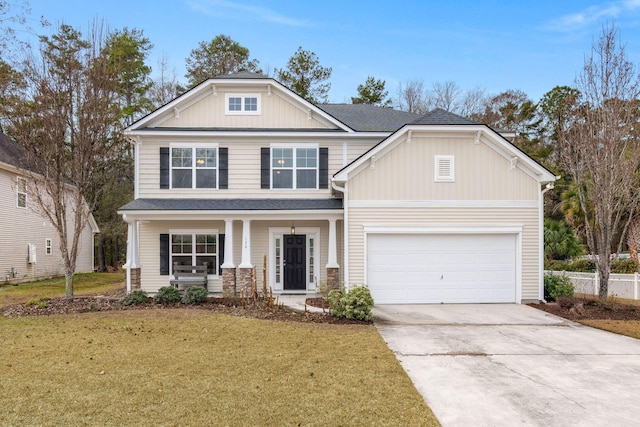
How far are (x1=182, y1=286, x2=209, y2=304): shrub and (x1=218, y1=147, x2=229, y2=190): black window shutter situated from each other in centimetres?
363

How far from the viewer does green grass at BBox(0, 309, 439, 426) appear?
4688 millimetres

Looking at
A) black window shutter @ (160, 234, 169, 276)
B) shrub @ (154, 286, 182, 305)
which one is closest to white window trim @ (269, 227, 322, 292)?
shrub @ (154, 286, 182, 305)

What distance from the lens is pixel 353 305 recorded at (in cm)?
994

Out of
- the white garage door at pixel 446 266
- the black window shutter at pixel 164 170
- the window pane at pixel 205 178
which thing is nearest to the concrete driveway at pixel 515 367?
the white garage door at pixel 446 266

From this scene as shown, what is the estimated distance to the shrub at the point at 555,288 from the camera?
41.0ft

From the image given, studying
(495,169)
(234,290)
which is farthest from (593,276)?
(234,290)

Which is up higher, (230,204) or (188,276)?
(230,204)

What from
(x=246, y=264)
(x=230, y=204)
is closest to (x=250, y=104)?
(x=230, y=204)

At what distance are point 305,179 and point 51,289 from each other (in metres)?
11.4

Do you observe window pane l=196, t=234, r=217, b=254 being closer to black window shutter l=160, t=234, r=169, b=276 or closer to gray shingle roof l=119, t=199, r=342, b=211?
black window shutter l=160, t=234, r=169, b=276

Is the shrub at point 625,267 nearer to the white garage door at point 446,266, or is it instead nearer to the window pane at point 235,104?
the white garage door at point 446,266

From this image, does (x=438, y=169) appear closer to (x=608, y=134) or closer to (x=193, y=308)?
(x=608, y=134)

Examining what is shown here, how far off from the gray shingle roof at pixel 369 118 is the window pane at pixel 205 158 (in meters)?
4.87

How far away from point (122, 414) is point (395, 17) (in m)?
20.2
